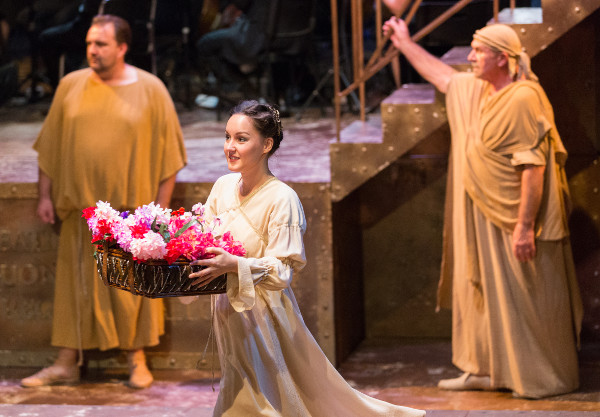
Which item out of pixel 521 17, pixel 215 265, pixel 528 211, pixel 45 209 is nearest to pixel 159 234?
pixel 215 265

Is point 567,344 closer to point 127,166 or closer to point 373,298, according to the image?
point 373,298

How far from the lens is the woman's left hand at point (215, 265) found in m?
4.01

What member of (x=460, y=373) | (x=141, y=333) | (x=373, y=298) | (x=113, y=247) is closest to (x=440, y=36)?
(x=373, y=298)

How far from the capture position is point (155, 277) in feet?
13.4

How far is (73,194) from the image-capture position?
21.6ft

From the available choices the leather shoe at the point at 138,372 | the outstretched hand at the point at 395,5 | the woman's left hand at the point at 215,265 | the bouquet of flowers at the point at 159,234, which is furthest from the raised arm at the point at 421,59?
the woman's left hand at the point at 215,265

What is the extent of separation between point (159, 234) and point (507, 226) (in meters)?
2.59

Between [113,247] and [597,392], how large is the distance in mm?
3151

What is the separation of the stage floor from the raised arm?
1.64 m

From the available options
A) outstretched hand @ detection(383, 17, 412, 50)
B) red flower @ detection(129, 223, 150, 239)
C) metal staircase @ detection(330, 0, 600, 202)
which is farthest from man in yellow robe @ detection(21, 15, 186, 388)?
red flower @ detection(129, 223, 150, 239)

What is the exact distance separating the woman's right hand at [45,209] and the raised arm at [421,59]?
211 cm

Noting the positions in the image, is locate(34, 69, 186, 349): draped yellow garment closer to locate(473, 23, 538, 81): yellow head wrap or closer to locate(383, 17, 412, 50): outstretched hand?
locate(383, 17, 412, 50): outstretched hand

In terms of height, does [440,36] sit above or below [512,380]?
above

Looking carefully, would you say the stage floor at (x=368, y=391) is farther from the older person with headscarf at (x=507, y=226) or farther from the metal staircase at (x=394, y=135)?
the metal staircase at (x=394, y=135)
